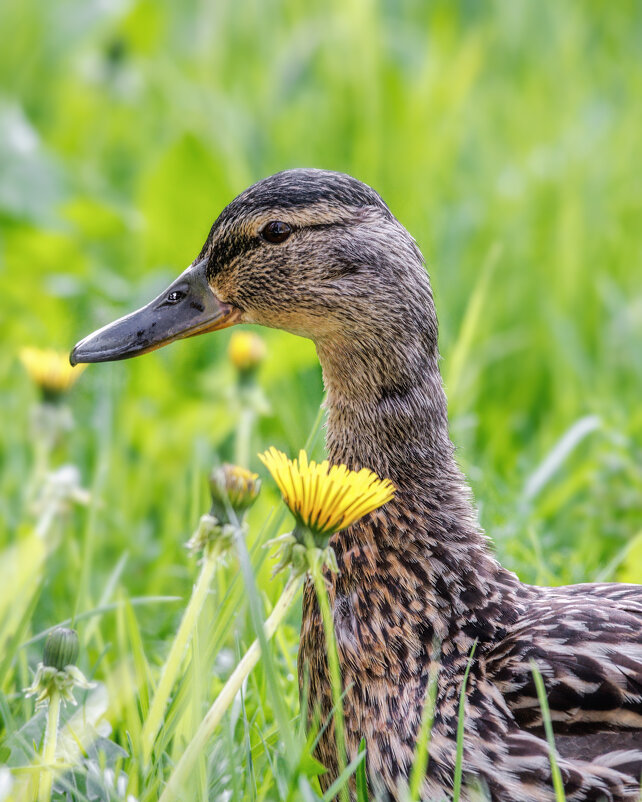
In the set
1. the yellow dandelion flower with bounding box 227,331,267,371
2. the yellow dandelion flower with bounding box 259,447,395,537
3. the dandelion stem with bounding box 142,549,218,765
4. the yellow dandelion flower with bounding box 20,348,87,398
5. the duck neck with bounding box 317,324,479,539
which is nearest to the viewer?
the yellow dandelion flower with bounding box 259,447,395,537

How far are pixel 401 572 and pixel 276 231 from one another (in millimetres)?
653

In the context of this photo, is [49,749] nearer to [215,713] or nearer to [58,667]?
[58,667]

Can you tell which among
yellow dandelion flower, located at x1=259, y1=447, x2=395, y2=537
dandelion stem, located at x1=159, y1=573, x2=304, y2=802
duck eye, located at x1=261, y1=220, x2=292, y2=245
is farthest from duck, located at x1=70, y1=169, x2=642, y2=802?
yellow dandelion flower, located at x1=259, y1=447, x2=395, y2=537

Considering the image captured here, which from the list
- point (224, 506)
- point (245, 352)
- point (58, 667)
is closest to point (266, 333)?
point (245, 352)

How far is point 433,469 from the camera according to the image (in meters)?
2.24

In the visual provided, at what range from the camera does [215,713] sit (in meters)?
1.80

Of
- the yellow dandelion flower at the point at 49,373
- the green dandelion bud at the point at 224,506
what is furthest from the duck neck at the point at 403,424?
the yellow dandelion flower at the point at 49,373

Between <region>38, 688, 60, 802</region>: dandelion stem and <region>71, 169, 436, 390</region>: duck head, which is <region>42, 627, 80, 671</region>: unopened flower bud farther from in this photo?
<region>71, 169, 436, 390</region>: duck head

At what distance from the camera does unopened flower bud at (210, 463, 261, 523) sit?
1.93 metres

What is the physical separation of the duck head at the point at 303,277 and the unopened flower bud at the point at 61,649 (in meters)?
0.61

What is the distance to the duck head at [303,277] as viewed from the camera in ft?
7.27

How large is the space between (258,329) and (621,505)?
4.54ft

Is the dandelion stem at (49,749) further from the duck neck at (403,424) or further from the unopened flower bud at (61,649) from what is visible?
the duck neck at (403,424)

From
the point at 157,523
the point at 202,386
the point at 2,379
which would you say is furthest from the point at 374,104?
the point at 157,523
